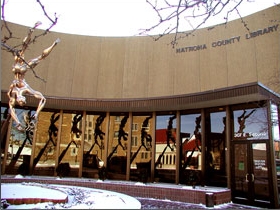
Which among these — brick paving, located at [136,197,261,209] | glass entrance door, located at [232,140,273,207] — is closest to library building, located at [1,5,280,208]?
glass entrance door, located at [232,140,273,207]

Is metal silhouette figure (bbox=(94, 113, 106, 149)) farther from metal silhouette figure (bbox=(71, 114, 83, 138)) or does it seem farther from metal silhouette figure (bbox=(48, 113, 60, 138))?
metal silhouette figure (bbox=(48, 113, 60, 138))

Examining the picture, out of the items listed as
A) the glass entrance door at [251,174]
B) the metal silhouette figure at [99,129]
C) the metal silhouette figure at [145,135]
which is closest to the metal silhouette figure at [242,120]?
the glass entrance door at [251,174]

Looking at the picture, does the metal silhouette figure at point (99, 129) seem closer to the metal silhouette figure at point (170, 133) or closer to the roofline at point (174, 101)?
the roofline at point (174, 101)

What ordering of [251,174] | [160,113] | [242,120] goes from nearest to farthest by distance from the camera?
[251,174] → [242,120] → [160,113]

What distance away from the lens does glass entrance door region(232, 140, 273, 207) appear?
8516 mm

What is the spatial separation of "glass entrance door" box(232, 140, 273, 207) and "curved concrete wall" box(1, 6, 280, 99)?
264cm

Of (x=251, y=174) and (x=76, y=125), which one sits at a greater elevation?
(x=76, y=125)

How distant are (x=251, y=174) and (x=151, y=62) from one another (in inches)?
260

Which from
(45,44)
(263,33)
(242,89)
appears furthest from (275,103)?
(45,44)

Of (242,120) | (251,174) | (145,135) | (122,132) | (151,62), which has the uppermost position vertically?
(151,62)

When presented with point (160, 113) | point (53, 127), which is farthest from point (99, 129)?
point (160, 113)

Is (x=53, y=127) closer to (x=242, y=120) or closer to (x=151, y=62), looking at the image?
(x=151, y=62)

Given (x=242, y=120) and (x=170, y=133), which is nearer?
(x=242, y=120)

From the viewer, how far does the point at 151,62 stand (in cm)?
1290
